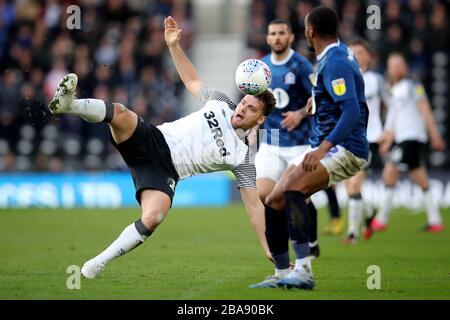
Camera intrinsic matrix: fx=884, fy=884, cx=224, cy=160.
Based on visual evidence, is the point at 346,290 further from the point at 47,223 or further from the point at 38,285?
the point at 47,223

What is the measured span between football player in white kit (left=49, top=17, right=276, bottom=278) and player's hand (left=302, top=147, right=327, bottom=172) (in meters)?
0.96

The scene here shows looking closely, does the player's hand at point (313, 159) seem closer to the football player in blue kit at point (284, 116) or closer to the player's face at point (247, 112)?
the player's face at point (247, 112)

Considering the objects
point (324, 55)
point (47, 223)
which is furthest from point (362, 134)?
point (47, 223)

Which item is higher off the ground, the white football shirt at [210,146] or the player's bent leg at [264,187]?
the white football shirt at [210,146]

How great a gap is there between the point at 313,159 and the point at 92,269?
2.28 m

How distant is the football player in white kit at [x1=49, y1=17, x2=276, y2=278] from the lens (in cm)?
805

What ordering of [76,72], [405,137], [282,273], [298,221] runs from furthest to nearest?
[76,72] → [405,137] → [282,273] → [298,221]

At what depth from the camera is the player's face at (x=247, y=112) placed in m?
8.45

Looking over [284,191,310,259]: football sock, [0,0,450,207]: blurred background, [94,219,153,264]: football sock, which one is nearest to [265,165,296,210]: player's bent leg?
[284,191,310,259]: football sock

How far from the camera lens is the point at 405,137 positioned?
1534cm

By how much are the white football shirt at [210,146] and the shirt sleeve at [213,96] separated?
0.18 metres

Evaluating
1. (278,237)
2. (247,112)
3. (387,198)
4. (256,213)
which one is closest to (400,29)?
(387,198)

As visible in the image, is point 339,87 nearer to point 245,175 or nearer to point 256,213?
point 245,175

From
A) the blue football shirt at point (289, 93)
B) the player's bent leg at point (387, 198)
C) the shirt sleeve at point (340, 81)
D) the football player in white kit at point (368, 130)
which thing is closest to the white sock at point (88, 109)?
the shirt sleeve at point (340, 81)
